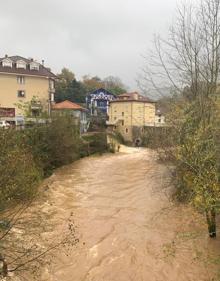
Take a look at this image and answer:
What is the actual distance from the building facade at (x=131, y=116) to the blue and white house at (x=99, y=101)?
7473 millimetres

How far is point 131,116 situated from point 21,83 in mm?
18290

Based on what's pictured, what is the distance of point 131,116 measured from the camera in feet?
189

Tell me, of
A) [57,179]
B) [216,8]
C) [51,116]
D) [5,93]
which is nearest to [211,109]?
[216,8]

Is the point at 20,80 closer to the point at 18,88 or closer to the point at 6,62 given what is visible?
the point at 18,88

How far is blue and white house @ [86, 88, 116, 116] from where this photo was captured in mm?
66562

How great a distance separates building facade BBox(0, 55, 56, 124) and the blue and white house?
1870 centimetres

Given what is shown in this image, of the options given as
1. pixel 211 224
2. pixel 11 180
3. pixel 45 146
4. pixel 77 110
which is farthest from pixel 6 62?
pixel 211 224

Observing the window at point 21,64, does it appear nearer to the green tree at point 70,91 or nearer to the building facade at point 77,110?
the building facade at point 77,110

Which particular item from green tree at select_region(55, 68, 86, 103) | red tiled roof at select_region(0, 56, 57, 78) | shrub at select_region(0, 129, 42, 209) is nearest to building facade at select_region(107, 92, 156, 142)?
green tree at select_region(55, 68, 86, 103)

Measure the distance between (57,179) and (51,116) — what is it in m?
7.67

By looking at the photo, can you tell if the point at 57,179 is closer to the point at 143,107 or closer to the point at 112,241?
the point at 112,241

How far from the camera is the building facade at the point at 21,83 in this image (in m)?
44.8

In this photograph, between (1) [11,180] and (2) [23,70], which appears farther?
(2) [23,70]

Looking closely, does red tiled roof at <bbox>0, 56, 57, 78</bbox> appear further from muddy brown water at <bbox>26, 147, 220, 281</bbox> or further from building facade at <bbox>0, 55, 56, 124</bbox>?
muddy brown water at <bbox>26, 147, 220, 281</bbox>
